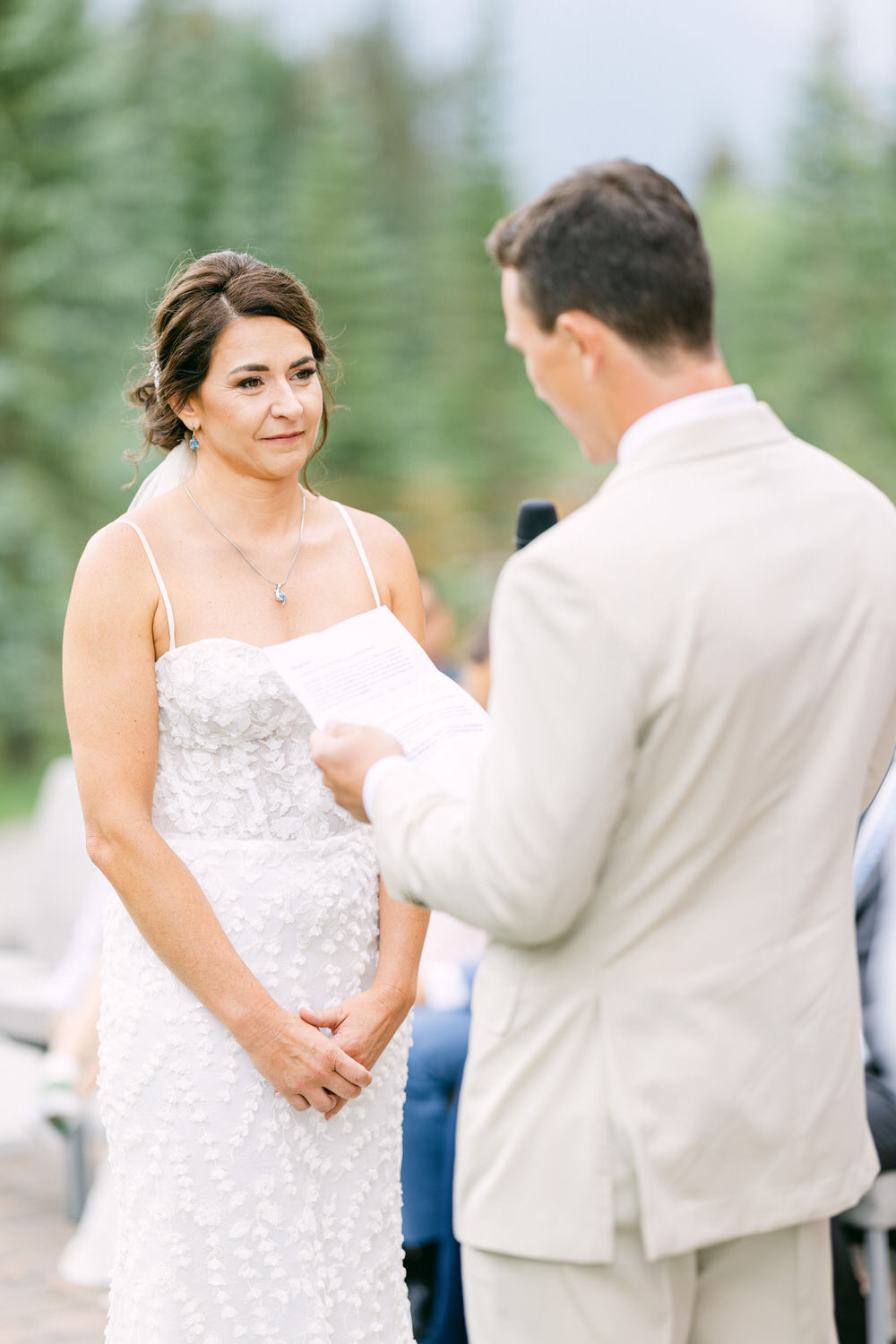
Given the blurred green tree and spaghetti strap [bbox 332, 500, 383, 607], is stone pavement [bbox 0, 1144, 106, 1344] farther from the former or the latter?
the blurred green tree

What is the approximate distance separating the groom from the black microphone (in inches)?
21.0

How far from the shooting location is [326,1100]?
2541 mm

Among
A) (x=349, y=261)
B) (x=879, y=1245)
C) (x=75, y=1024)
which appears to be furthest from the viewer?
(x=349, y=261)

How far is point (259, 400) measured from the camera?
8.34 feet

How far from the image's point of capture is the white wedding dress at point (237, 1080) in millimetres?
2523

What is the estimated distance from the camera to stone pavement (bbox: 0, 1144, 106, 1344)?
3916 mm

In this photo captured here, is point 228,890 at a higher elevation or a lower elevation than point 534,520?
lower

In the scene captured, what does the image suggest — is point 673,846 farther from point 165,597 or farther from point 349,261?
point 349,261

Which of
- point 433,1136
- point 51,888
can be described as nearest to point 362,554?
point 433,1136

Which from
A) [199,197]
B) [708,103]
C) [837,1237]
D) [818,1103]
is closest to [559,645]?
[818,1103]

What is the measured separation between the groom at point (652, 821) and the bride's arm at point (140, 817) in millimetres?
839

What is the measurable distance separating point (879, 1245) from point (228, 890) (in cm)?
192

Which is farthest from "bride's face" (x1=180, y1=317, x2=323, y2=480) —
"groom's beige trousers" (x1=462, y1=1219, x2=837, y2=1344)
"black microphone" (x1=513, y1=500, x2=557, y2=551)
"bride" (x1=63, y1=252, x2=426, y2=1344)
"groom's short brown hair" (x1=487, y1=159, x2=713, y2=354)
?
"groom's beige trousers" (x1=462, y1=1219, x2=837, y2=1344)

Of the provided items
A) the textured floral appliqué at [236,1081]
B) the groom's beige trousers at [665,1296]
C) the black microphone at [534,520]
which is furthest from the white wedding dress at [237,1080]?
the groom's beige trousers at [665,1296]
